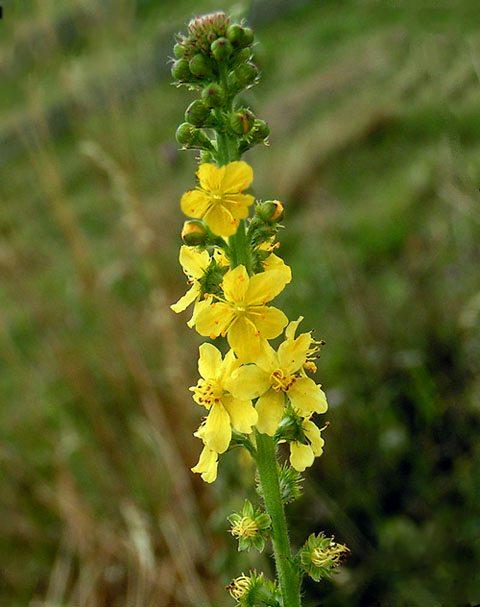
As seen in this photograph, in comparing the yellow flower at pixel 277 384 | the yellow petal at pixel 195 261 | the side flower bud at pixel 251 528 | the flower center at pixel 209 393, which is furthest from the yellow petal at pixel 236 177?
the side flower bud at pixel 251 528

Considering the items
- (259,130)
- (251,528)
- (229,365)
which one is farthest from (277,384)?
(259,130)

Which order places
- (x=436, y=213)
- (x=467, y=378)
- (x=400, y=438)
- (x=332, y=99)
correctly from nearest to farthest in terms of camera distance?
(x=400, y=438) → (x=467, y=378) → (x=436, y=213) → (x=332, y=99)

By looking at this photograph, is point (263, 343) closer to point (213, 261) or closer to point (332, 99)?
point (213, 261)

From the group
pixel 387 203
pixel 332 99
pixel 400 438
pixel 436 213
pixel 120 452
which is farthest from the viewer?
pixel 332 99

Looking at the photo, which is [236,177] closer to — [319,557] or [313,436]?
[313,436]

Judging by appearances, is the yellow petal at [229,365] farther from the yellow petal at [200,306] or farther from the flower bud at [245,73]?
the flower bud at [245,73]

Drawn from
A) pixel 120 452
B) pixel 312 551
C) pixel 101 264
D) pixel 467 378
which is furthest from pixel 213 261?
pixel 101 264

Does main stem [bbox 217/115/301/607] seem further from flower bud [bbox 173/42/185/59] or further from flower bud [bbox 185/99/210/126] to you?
flower bud [bbox 173/42/185/59]
